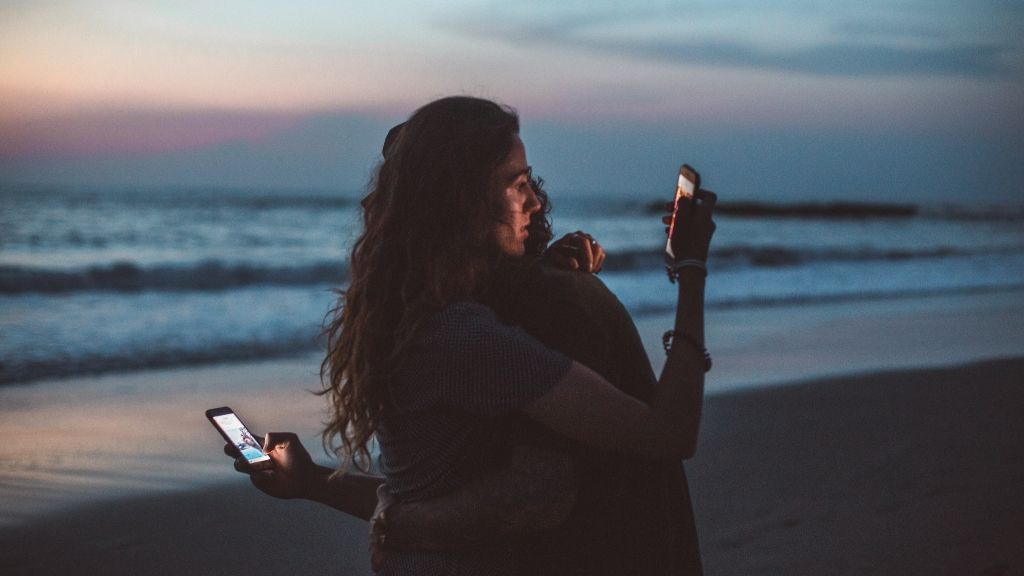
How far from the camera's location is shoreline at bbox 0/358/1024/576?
4207 millimetres

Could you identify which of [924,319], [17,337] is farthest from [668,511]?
[924,319]

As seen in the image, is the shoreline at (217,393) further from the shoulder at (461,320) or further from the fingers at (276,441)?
the shoulder at (461,320)

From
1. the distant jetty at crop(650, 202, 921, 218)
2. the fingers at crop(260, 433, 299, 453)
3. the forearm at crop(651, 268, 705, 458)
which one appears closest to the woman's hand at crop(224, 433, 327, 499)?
the fingers at crop(260, 433, 299, 453)

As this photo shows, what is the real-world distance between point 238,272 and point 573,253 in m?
18.2

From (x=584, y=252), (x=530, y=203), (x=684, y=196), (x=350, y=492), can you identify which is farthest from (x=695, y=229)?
(x=350, y=492)

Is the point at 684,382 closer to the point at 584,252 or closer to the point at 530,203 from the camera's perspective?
the point at 584,252

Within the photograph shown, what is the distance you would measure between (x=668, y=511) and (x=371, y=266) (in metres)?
0.72

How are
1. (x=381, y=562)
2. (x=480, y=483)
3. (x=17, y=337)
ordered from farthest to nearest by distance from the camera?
(x=17, y=337) < (x=381, y=562) < (x=480, y=483)

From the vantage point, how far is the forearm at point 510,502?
179 centimetres

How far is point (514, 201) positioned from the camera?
192cm

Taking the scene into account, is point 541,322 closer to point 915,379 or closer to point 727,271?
point 915,379

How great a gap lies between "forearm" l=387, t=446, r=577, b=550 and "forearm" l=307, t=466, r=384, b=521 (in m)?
0.50

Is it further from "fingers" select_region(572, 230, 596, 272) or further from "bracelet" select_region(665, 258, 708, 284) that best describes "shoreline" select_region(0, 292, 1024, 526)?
"bracelet" select_region(665, 258, 708, 284)

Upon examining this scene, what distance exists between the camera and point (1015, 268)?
21.5 meters
